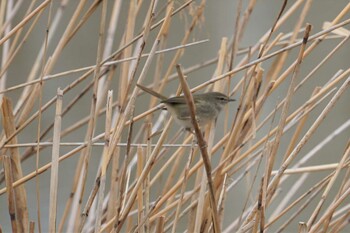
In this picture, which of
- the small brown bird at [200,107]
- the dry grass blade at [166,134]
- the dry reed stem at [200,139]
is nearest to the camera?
the dry reed stem at [200,139]

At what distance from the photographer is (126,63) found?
2.05 meters

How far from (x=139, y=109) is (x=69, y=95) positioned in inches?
36.9

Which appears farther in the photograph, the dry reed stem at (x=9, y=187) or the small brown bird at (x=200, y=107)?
the small brown bird at (x=200, y=107)

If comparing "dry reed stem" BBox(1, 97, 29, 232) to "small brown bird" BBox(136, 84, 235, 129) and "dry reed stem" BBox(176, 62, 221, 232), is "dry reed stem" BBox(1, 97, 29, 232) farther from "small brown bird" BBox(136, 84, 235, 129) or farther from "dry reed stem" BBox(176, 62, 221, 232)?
"dry reed stem" BBox(176, 62, 221, 232)

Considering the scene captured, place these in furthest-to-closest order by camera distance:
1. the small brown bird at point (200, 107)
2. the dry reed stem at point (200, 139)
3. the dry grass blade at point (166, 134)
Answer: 1. the small brown bird at point (200, 107)
2. the dry grass blade at point (166, 134)
3. the dry reed stem at point (200, 139)

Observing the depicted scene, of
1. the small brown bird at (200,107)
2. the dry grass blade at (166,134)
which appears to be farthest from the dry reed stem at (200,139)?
the small brown bird at (200,107)

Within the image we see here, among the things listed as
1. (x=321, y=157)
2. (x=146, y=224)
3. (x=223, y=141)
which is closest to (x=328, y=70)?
(x=321, y=157)

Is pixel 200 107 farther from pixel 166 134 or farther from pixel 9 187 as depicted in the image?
pixel 9 187

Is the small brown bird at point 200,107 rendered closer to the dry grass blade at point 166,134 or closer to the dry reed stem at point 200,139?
the dry grass blade at point 166,134

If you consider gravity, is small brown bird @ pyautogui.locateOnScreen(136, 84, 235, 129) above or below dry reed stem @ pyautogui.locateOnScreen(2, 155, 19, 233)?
above

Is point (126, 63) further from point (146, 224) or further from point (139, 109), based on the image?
point (139, 109)

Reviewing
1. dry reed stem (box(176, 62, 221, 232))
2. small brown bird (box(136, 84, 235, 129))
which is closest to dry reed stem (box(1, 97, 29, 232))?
small brown bird (box(136, 84, 235, 129))

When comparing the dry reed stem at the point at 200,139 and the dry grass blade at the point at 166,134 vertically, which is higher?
the dry grass blade at the point at 166,134

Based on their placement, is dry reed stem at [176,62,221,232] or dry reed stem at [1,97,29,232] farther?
dry reed stem at [1,97,29,232]
